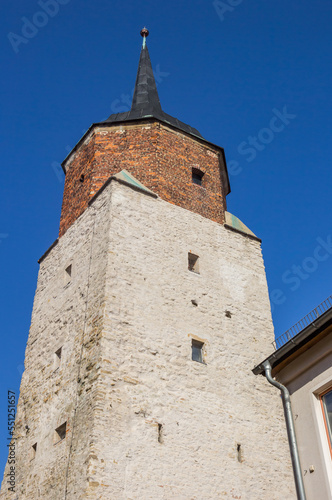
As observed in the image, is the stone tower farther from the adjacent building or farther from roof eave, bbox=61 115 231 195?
the adjacent building

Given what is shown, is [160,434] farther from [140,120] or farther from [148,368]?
[140,120]

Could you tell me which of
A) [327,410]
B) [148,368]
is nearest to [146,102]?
[148,368]

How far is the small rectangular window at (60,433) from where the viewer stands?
42.7 feet

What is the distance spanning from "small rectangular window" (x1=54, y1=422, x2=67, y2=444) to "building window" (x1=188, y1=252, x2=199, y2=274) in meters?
5.16

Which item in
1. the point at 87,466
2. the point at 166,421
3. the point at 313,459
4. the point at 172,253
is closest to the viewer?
the point at 313,459

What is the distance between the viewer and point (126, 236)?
1506 cm

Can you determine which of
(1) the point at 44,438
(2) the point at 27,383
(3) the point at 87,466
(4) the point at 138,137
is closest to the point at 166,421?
(3) the point at 87,466

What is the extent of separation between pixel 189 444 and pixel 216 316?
3582 millimetres

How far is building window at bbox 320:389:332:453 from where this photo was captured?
8734mm

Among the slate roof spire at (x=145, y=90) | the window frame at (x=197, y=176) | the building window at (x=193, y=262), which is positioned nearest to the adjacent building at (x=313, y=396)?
the building window at (x=193, y=262)

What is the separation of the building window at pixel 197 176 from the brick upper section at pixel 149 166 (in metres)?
0.10

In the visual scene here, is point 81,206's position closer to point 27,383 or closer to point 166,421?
point 27,383

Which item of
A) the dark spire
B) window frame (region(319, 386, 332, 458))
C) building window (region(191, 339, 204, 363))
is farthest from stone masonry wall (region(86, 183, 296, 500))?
window frame (region(319, 386, 332, 458))

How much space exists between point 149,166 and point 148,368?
632 centimetres
